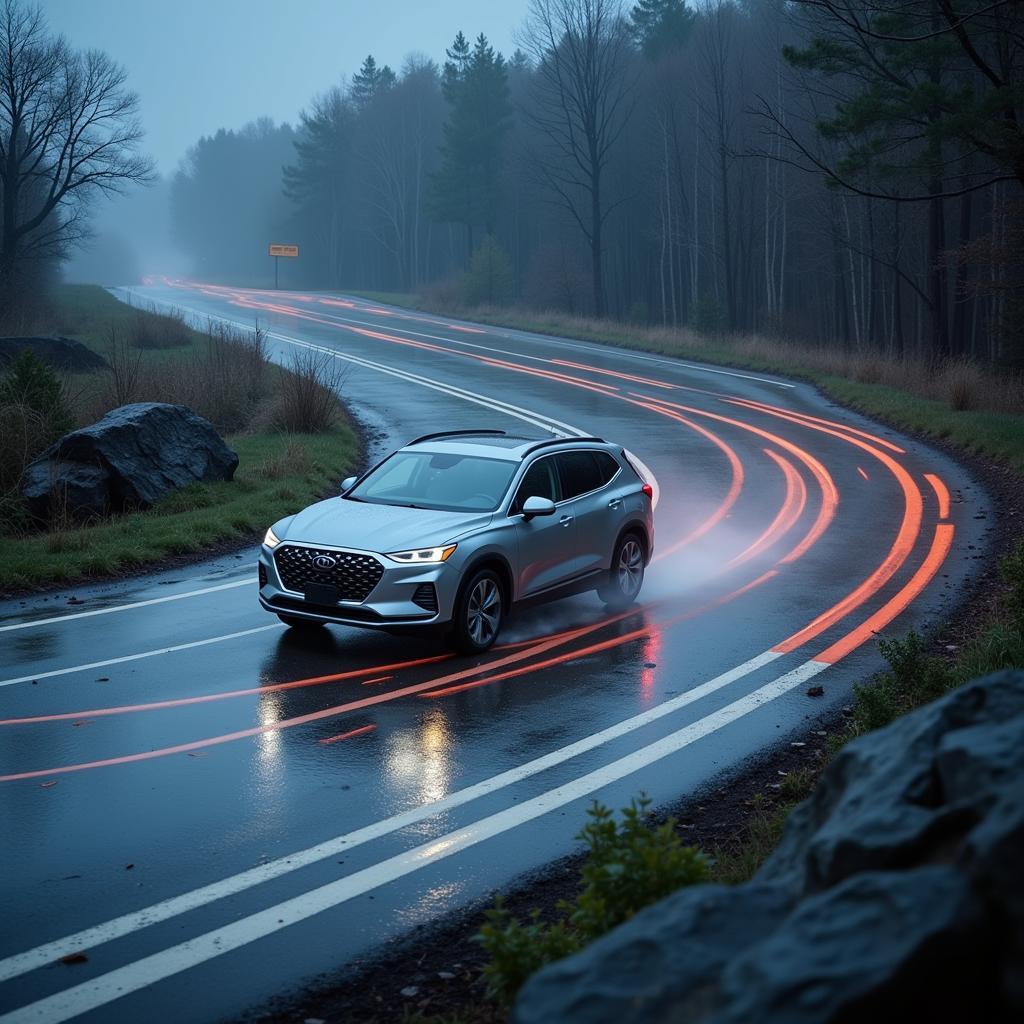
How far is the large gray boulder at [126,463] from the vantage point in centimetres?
1738

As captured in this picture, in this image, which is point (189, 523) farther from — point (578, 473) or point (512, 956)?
point (512, 956)

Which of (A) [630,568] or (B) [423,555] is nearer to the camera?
(B) [423,555]

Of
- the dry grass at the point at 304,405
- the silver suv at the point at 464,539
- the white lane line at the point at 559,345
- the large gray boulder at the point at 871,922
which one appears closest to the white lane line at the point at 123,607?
the silver suv at the point at 464,539

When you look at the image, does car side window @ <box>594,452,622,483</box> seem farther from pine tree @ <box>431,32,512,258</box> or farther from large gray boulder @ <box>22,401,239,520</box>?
pine tree @ <box>431,32,512,258</box>

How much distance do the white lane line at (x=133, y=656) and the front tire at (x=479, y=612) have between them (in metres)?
2.04

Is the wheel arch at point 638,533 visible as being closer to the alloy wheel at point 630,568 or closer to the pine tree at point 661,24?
the alloy wheel at point 630,568

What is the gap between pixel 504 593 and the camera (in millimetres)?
11641

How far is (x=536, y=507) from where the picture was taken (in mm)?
11766

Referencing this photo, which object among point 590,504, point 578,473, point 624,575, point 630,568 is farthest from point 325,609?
point 630,568

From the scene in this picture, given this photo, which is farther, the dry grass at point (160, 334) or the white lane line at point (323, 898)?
the dry grass at point (160, 334)

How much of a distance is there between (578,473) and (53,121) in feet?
161

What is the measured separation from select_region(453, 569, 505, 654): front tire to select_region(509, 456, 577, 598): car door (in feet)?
1.22

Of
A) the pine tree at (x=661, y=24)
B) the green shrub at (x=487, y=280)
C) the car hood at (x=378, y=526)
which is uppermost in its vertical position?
the pine tree at (x=661, y=24)

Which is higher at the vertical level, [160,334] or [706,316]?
[706,316]
